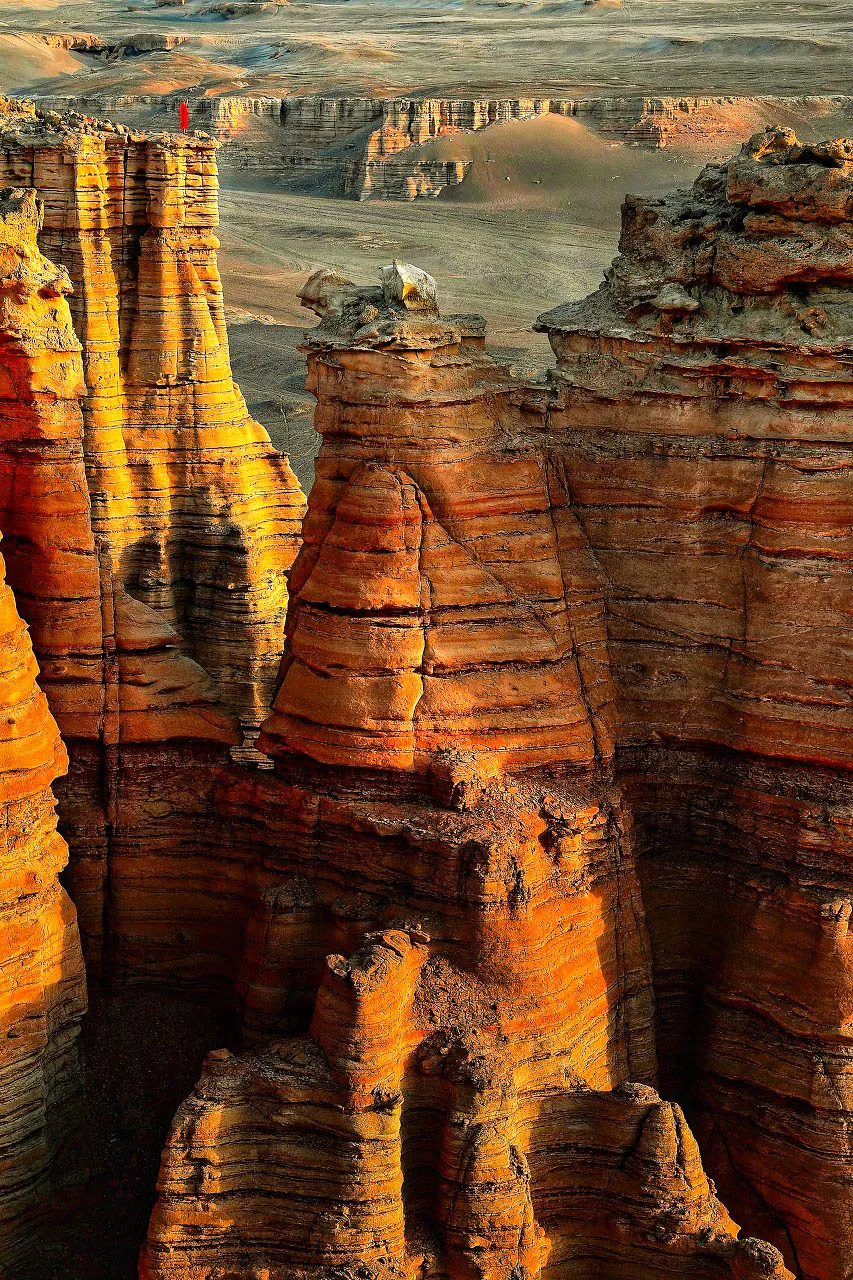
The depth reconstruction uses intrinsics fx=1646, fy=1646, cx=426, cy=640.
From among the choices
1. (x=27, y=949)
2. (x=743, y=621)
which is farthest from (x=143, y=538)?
(x=743, y=621)

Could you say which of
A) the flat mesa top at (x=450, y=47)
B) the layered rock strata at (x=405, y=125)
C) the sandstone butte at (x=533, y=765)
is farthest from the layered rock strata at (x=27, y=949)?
the flat mesa top at (x=450, y=47)

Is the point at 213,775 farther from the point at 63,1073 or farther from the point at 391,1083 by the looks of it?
the point at 391,1083

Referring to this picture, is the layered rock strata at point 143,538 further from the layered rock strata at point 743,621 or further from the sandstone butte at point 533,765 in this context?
the layered rock strata at point 743,621

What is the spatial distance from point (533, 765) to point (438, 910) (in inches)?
64.8

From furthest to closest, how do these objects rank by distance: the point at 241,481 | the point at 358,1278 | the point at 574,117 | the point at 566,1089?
the point at 574,117, the point at 241,481, the point at 566,1089, the point at 358,1278

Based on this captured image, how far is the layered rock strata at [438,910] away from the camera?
1266cm

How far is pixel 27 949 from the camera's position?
1404 cm

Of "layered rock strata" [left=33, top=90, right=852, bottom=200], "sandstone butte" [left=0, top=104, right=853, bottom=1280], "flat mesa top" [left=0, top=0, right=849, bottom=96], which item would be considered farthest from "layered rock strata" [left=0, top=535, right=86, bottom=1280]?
"flat mesa top" [left=0, top=0, right=849, bottom=96]

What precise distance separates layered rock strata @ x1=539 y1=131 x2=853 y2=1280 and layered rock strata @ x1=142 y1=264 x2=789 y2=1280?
58 cm

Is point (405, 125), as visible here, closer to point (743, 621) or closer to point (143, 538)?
point (143, 538)

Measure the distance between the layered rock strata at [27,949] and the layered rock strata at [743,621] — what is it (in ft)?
17.3

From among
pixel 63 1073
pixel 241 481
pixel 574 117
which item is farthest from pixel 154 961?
pixel 574 117

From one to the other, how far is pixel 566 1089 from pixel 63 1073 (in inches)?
176

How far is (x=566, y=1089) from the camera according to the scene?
45.5ft
